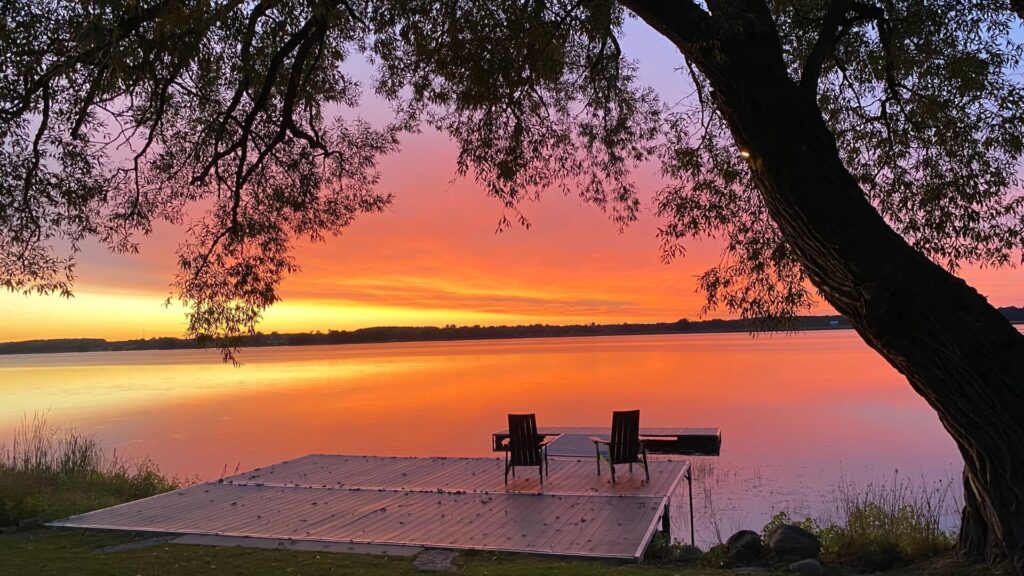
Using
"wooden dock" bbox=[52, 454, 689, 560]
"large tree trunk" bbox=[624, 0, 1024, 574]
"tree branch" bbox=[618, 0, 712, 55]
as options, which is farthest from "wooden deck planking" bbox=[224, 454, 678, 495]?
"tree branch" bbox=[618, 0, 712, 55]

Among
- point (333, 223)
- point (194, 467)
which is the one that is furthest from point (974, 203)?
point (194, 467)

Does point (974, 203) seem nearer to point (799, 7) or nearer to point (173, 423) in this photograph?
point (799, 7)

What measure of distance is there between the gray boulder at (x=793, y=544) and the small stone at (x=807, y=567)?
323 mm

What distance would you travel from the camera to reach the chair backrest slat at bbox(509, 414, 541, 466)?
8.25m

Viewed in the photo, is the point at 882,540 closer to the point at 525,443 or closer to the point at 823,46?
the point at 823,46

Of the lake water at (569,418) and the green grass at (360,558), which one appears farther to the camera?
the lake water at (569,418)

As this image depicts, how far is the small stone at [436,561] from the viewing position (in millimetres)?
5038

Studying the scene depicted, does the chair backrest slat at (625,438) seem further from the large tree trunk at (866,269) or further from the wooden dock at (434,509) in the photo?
the large tree trunk at (866,269)

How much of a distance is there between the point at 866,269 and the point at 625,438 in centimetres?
477

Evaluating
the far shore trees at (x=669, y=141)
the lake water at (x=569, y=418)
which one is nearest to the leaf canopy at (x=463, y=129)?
the far shore trees at (x=669, y=141)

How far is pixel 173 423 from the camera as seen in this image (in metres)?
20.0

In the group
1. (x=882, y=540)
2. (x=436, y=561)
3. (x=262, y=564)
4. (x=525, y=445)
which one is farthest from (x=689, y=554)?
(x=262, y=564)

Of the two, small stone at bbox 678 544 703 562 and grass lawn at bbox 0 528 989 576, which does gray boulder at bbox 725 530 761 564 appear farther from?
grass lawn at bbox 0 528 989 576

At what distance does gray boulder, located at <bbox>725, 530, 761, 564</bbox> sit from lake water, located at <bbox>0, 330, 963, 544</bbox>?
239 centimetres
